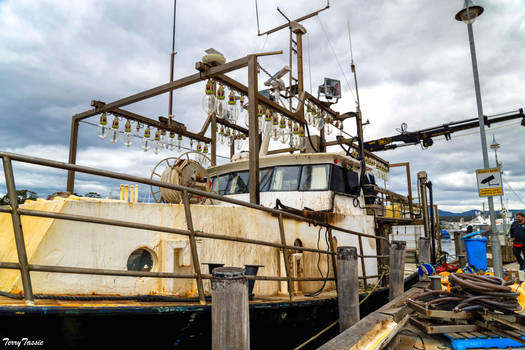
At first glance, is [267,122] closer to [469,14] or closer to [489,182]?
[489,182]

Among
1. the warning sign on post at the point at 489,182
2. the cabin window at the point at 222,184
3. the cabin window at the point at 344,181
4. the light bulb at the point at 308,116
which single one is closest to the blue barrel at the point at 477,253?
the warning sign on post at the point at 489,182

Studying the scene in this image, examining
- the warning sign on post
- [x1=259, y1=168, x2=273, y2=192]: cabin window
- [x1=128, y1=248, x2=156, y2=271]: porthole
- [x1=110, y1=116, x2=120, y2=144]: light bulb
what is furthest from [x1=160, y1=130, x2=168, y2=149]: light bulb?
the warning sign on post

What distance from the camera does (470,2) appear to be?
26.2 ft

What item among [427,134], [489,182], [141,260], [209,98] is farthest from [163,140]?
[427,134]

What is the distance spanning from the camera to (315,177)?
6637 mm

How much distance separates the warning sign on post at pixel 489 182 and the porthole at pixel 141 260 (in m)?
7.32

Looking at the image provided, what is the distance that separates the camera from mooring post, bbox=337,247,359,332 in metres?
4.31

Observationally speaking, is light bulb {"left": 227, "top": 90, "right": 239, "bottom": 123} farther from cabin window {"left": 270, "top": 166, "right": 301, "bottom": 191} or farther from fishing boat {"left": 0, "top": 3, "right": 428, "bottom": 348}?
cabin window {"left": 270, "top": 166, "right": 301, "bottom": 191}

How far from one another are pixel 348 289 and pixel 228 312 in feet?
8.06

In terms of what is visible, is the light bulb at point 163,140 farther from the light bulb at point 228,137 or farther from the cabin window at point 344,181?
the cabin window at point 344,181

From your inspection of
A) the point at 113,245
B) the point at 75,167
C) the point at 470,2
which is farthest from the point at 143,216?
the point at 470,2

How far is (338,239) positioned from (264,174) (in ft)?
6.57

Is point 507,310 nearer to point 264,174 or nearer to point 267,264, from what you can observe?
point 267,264

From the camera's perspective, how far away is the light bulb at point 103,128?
723 centimetres
